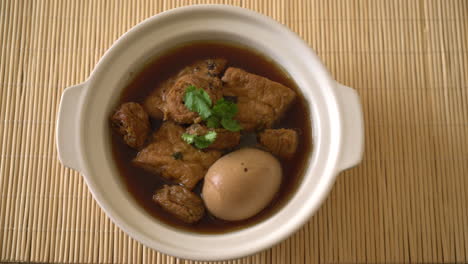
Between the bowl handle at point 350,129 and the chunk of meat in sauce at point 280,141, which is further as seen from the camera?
the chunk of meat in sauce at point 280,141

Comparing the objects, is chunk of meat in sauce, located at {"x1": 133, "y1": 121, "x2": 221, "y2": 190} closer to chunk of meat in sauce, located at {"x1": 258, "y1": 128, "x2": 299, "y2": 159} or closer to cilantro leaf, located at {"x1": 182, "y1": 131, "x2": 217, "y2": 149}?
cilantro leaf, located at {"x1": 182, "y1": 131, "x2": 217, "y2": 149}

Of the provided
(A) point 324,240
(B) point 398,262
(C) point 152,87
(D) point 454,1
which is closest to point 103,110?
(C) point 152,87

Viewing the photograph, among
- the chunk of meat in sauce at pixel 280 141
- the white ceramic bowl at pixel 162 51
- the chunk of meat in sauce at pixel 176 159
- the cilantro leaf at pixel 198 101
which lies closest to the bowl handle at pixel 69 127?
the white ceramic bowl at pixel 162 51

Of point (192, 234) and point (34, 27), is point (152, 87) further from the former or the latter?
point (34, 27)

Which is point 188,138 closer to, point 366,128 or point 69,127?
point 69,127

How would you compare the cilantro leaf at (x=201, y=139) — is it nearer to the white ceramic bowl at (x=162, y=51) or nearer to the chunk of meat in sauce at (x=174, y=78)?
the chunk of meat in sauce at (x=174, y=78)

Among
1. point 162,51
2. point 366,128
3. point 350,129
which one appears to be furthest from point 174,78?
point 366,128
